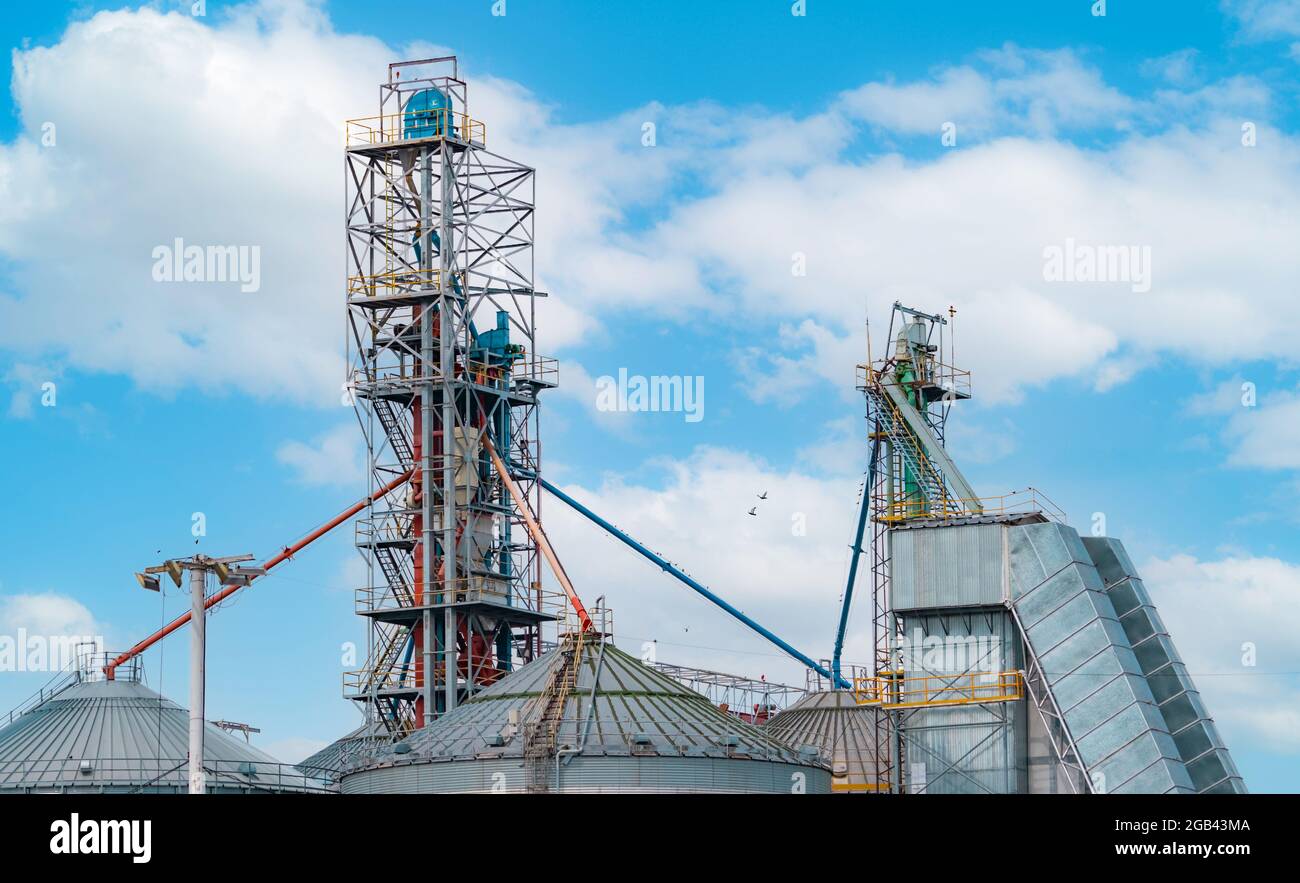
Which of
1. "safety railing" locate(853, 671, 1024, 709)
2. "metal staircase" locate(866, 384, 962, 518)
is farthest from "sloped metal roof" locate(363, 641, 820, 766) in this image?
"metal staircase" locate(866, 384, 962, 518)

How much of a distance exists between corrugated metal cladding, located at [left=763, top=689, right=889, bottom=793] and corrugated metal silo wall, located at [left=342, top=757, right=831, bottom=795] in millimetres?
14962

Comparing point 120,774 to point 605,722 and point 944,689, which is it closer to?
point 605,722

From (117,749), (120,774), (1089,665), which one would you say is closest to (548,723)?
(1089,665)

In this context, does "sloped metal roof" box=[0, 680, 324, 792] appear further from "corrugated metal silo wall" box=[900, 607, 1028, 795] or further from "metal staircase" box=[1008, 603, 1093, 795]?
"metal staircase" box=[1008, 603, 1093, 795]

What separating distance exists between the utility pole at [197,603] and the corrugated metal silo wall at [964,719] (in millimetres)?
30045

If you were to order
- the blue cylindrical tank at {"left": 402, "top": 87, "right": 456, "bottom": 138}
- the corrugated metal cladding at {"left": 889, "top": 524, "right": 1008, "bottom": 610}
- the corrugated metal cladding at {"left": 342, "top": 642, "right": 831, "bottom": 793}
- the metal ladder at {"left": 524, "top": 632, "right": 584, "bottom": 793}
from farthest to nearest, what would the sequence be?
the blue cylindrical tank at {"left": 402, "top": 87, "right": 456, "bottom": 138}
the corrugated metal cladding at {"left": 889, "top": 524, "right": 1008, "bottom": 610}
the corrugated metal cladding at {"left": 342, "top": 642, "right": 831, "bottom": 793}
the metal ladder at {"left": 524, "top": 632, "right": 584, "bottom": 793}

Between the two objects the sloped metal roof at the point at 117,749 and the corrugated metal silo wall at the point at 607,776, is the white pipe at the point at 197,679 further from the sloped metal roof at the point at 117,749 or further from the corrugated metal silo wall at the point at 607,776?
the sloped metal roof at the point at 117,749

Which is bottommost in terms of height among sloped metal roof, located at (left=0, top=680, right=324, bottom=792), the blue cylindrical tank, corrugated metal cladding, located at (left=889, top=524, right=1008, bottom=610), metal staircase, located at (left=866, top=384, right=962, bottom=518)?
sloped metal roof, located at (left=0, top=680, right=324, bottom=792)

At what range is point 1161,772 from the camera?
3044 inches

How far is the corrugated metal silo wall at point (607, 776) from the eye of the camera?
7369 cm

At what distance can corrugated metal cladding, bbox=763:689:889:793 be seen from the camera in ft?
306

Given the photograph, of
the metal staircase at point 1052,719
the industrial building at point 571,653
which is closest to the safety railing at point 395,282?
the industrial building at point 571,653
